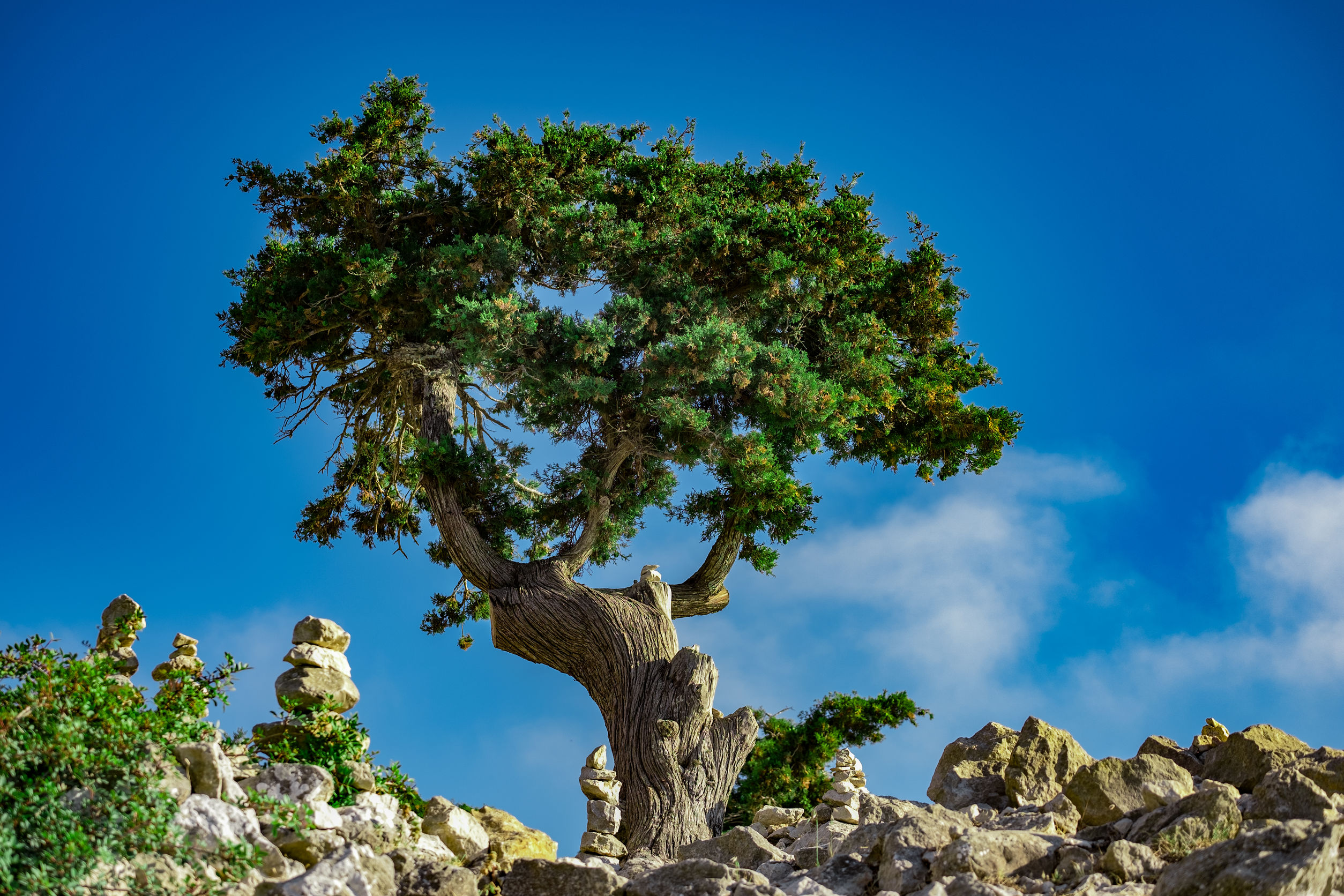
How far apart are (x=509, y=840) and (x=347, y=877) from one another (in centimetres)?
253

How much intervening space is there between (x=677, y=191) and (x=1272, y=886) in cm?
900

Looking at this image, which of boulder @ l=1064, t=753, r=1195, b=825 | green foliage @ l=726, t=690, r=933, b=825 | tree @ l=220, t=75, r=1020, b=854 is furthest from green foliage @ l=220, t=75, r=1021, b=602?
boulder @ l=1064, t=753, r=1195, b=825

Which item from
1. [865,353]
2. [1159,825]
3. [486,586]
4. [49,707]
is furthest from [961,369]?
[49,707]

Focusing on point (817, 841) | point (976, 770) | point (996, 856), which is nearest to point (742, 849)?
point (817, 841)

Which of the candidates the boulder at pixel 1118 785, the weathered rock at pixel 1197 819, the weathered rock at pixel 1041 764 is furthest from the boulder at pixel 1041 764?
the weathered rock at pixel 1197 819

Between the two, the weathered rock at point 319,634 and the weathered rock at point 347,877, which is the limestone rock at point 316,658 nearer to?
the weathered rock at point 319,634

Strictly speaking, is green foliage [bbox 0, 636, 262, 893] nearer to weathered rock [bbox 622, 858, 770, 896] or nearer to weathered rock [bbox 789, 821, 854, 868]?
weathered rock [bbox 622, 858, 770, 896]

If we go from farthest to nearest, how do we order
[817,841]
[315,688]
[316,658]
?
1. [817,841]
2. [316,658]
3. [315,688]

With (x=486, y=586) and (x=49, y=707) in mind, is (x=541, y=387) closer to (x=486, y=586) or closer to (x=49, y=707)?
(x=486, y=586)

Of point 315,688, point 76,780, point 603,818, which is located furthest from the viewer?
point 603,818

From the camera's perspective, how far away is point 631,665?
32.1ft

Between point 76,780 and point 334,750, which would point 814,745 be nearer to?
point 334,750

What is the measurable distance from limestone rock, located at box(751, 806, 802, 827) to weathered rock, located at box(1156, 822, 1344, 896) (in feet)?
18.6

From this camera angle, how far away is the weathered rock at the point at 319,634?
6.78 metres
